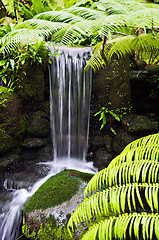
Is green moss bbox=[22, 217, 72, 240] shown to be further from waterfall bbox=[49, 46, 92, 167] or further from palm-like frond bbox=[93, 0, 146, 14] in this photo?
palm-like frond bbox=[93, 0, 146, 14]

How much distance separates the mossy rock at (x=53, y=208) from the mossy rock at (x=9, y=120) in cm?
162

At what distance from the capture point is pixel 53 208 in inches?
85.8

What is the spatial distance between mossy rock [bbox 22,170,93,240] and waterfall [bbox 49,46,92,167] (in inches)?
69.5

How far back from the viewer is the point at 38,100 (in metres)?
4.19

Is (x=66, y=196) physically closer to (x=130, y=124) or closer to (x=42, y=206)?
(x=42, y=206)

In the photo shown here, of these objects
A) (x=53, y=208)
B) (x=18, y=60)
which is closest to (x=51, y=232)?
(x=53, y=208)

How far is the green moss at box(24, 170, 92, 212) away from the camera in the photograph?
7.39 ft

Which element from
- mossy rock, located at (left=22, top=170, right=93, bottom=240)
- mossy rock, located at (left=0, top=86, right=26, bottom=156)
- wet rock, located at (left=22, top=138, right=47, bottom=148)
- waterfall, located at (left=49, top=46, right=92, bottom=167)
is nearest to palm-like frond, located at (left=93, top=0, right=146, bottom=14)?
waterfall, located at (left=49, top=46, right=92, bottom=167)

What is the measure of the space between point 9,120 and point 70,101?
4.73ft

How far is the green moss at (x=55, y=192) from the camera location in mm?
2252

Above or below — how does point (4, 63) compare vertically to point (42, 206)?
above

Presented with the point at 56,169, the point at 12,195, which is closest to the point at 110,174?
the point at 12,195

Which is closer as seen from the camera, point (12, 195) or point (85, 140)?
point (12, 195)

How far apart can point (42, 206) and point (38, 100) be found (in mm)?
2579
